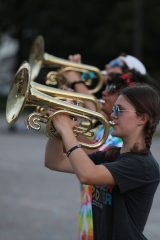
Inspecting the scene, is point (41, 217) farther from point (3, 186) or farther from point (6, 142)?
point (6, 142)

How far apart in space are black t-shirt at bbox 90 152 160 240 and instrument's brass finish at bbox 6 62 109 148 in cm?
16

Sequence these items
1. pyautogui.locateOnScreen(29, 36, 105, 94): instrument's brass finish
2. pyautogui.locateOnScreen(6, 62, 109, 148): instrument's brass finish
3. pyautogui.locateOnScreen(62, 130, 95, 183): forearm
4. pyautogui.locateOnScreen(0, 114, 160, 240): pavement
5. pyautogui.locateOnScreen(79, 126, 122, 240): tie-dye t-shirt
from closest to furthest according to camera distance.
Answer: pyautogui.locateOnScreen(62, 130, 95, 183): forearm
pyautogui.locateOnScreen(6, 62, 109, 148): instrument's brass finish
pyautogui.locateOnScreen(79, 126, 122, 240): tie-dye t-shirt
pyautogui.locateOnScreen(29, 36, 105, 94): instrument's brass finish
pyautogui.locateOnScreen(0, 114, 160, 240): pavement

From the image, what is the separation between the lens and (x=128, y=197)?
2.92 meters

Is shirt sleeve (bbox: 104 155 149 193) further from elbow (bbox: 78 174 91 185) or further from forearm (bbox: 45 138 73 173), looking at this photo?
forearm (bbox: 45 138 73 173)

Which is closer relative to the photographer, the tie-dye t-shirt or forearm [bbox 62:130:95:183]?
forearm [bbox 62:130:95:183]

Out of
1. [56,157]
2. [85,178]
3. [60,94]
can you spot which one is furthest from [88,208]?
[85,178]

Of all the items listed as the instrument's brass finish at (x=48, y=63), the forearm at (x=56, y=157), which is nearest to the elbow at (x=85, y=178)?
the forearm at (x=56, y=157)

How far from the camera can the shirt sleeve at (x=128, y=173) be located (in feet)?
9.41

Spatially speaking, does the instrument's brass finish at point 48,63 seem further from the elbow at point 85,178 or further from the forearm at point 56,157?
the elbow at point 85,178

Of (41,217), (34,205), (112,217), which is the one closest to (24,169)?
(34,205)

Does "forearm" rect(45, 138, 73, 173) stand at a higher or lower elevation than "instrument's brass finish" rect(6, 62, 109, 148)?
lower

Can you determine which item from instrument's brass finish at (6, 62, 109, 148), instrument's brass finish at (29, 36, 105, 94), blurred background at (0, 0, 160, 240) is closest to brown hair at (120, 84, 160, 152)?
instrument's brass finish at (6, 62, 109, 148)

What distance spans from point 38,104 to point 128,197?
0.52 metres

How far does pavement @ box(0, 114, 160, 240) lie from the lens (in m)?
6.73
